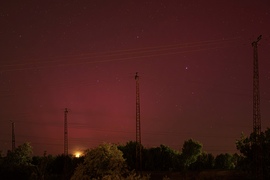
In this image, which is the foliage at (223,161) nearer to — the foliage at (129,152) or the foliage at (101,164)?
the foliage at (129,152)

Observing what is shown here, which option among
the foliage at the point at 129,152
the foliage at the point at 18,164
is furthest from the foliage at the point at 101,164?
the foliage at the point at 129,152

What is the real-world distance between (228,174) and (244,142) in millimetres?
12344

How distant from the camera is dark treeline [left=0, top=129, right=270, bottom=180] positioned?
157ft

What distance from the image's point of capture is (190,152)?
101812 millimetres

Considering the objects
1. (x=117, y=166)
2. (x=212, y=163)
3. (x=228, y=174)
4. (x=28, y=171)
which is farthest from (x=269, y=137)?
(x=212, y=163)

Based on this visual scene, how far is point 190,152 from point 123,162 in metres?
53.3

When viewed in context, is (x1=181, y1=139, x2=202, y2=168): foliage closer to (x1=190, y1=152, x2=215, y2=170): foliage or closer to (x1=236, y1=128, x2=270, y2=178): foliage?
(x1=190, y1=152, x2=215, y2=170): foliage

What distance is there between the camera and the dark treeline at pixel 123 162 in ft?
157

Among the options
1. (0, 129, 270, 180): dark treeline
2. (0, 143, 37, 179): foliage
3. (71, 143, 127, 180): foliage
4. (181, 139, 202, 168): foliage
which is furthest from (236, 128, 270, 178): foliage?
(181, 139, 202, 168): foliage

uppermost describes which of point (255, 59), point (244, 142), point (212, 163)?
point (255, 59)

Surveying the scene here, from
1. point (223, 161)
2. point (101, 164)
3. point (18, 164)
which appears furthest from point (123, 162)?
point (223, 161)

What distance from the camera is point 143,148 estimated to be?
3816 inches

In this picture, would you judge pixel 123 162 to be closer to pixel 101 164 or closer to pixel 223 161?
pixel 101 164

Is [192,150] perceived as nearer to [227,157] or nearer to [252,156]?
[227,157]
